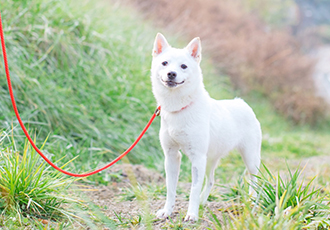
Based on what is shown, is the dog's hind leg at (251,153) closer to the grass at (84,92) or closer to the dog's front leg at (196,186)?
the grass at (84,92)

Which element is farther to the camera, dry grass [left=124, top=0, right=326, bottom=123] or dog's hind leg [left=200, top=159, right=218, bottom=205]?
dry grass [left=124, top=0, right=326, bottom=123]

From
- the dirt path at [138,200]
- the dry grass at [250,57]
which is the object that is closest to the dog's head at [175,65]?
the dirt path at [138,200]

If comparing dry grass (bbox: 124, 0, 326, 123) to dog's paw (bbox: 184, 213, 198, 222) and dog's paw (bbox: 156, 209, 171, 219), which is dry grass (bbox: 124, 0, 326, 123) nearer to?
dog's paw (bbox: 156, 209, 171, 219)

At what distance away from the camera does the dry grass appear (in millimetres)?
9812

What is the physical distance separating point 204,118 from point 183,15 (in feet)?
25.8

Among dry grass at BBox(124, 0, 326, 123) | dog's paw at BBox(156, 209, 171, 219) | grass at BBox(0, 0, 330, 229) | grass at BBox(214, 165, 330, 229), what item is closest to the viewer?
grass at BBox(214, 165, 330, 229)

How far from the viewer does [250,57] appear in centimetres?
1073

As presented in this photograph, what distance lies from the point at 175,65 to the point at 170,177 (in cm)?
91

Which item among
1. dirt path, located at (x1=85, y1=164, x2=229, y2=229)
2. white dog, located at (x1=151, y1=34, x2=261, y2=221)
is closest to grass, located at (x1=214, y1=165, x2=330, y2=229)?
white dog, located at (x1=151, y1=34, x2=261, y2=221)

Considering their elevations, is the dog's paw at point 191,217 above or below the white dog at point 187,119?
below

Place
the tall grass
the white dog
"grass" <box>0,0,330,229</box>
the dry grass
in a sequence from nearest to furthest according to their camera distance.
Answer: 1. the tall grass
2. the white dog
3. "grass" <box>0,0,330,229</box>
4. the dry grass

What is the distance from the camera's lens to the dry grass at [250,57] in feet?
32.2

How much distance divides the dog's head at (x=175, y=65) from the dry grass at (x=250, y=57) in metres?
6.52

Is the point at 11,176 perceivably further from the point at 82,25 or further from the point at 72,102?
the point at 82,25
